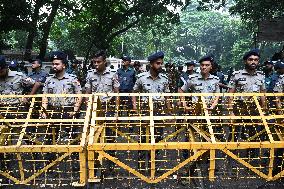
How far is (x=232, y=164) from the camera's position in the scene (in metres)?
6.70

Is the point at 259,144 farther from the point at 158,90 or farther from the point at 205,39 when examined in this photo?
the point at 205,39

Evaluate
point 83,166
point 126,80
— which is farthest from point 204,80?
point 126,80

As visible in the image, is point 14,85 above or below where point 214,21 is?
below

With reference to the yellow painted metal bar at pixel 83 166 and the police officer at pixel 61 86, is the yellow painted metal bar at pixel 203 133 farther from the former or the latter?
the police officer at pixel 61 86

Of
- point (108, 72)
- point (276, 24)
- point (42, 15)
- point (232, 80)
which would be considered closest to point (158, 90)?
point (108, 72)

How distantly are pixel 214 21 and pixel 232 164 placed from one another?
73999 mm

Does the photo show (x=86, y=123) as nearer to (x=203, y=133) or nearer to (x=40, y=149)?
(x=40, y=149)

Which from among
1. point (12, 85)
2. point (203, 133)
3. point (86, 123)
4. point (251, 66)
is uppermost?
point (251, 66)

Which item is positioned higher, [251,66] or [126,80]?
[251,66]

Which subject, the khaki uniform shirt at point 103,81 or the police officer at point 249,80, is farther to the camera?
the khaki uniform shirt at point 103,81

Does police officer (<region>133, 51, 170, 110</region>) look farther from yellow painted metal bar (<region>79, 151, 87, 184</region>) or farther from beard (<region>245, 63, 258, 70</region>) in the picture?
yellow painted metal bar (<region>79, 151, 87, 184</region>)

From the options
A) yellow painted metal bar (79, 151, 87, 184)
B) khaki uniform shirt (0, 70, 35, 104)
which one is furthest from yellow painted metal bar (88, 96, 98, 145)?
khaki uniform shirt (0, 70, 35, 104)

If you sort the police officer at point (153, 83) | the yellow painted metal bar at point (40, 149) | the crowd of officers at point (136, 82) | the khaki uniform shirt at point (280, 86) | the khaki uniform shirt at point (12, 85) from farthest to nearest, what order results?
the khaki uniform shirt at point (280, 86) → the police officer at point (153, 83) → the khaki uniform shirt at point (12, 85) → the crowd of officers at point (136, 82) → the yellow painted metal bar at point (40, 149)

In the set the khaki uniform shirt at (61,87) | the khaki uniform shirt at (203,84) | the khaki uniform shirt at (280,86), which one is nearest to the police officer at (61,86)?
the khaki uniform shirt at (61,87)
